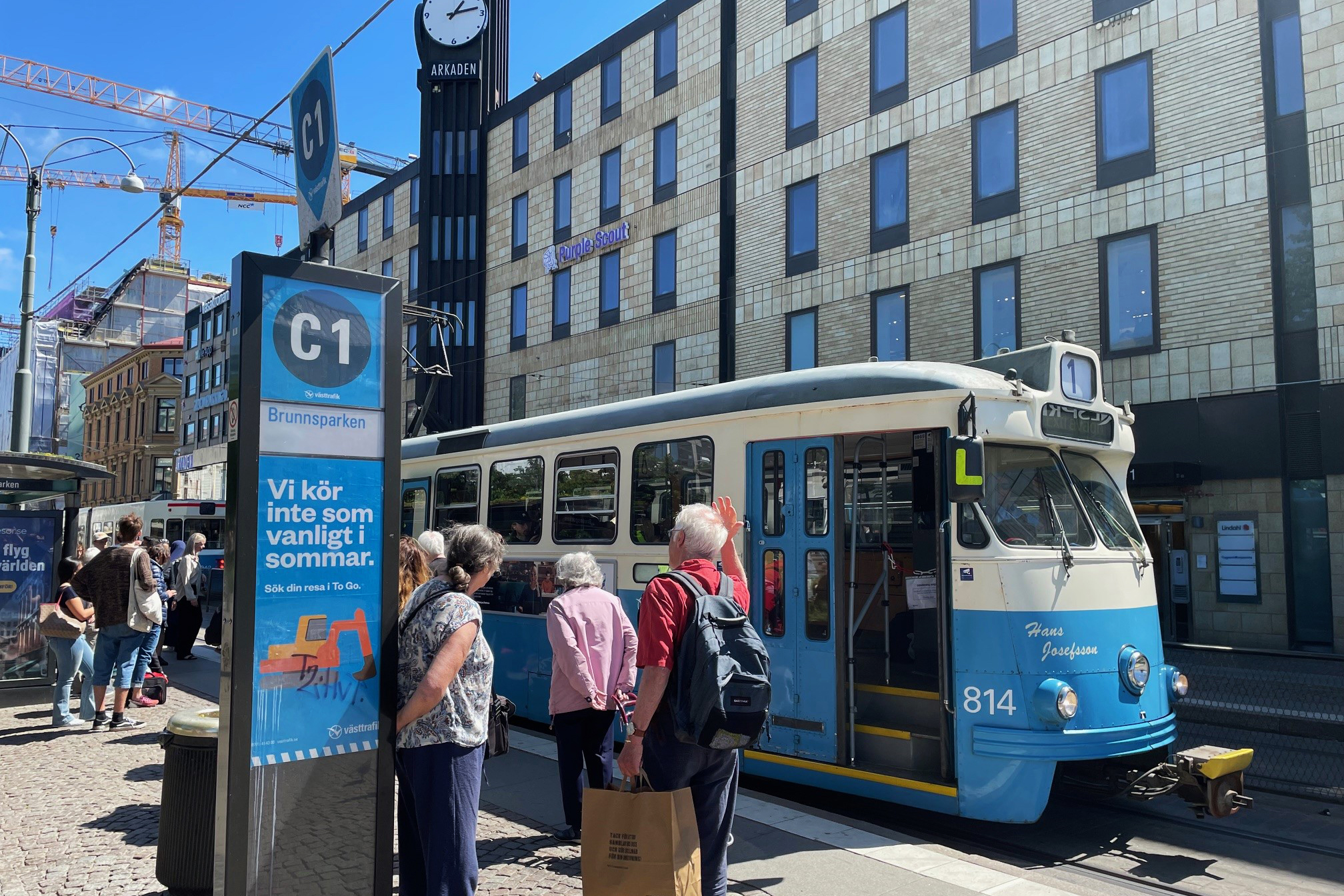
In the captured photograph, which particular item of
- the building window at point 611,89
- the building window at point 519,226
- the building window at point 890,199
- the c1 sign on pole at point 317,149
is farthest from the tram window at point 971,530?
the building window at point 519,226

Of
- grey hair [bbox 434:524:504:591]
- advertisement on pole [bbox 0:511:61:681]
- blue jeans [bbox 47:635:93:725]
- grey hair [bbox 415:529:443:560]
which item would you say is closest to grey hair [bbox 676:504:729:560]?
grey hair [bbox 434:524:504:591]

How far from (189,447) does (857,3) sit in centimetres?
4795

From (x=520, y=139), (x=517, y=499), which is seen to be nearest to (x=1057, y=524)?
(x=517, y=499)

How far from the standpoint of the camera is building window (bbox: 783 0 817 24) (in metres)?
24.7

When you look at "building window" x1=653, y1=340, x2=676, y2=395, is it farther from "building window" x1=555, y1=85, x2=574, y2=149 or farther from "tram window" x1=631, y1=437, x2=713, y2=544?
"tram window" x1=631, y1=437, x2=713, y2=544

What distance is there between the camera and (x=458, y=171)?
36.6 metres

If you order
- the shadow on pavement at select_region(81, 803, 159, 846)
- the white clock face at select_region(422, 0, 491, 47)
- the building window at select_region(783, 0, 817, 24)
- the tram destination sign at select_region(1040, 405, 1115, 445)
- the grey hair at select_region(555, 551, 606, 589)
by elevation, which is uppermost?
the white clock face at select_region(422, 0, 491, 47)

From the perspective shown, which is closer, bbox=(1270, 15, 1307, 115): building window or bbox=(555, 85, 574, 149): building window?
bbox=(1270, 15, 1307, 115): building window

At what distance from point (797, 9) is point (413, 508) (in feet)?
62.2

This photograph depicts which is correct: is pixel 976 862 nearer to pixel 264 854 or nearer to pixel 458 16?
pixel 264 854

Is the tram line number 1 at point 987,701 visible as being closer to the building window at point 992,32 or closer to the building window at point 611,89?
the building window at point 992,32

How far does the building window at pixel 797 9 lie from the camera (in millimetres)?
24688

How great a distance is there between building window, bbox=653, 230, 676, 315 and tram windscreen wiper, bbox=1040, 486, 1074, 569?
22.1 metres

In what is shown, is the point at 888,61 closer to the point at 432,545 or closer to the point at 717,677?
the point at 432,545
